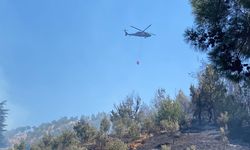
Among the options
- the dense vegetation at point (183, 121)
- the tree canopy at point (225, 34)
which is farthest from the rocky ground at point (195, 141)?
the tree canopy at point (225, 34)

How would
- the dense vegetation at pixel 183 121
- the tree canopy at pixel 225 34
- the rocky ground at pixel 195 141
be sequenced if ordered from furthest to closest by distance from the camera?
the dense vegetation at pixel 183 121, the rocky ground at pixel 195 141, the tree canopy at pixel 225 34

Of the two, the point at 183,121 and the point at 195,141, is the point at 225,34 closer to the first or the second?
the point at 195,141

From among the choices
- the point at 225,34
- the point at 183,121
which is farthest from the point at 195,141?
the point at 225,34

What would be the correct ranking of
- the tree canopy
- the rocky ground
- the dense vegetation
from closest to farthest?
the tree canopy, the rocky ground, the dense vegetation

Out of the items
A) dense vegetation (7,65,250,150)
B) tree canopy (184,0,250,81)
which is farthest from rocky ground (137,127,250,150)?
tree canopy (184,0,250,81)

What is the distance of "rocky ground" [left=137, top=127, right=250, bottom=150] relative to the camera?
19.1m

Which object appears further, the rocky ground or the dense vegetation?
the dense vegetation

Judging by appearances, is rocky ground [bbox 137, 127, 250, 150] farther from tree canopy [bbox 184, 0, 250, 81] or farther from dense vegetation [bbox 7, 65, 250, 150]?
tree canopy [bbox 184, 0, 250, 81]

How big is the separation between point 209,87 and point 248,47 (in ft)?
59.5

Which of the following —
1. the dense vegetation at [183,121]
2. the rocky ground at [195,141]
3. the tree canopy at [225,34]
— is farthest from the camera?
the dense vegetation at [183,121]

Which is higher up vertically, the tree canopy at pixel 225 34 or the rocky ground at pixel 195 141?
the tree canopy at pixel 225 34

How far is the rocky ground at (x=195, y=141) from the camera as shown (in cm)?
1910

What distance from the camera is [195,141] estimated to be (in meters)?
20.2

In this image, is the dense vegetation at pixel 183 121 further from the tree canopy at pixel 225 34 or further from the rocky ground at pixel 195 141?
the tree canopy at pixel 225 34
